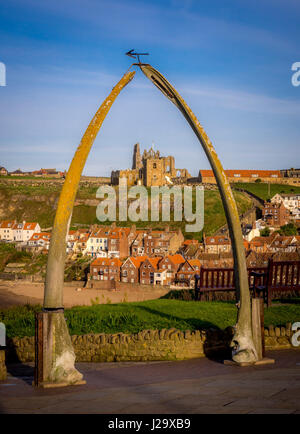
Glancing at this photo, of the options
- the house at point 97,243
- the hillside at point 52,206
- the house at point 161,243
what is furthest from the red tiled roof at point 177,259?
the hillside at point 52,206

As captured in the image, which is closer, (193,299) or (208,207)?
(193,299)

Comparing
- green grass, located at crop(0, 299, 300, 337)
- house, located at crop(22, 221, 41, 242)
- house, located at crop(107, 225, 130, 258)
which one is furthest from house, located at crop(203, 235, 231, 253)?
green grass, located at crop(0, 299, 300, 337)

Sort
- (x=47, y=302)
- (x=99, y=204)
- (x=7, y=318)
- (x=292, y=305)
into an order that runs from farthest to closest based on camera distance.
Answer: (x=99, y=204) → (x=7, y=318) → (x=292, y=305) → (x=47, y=302)

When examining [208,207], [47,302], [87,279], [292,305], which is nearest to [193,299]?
[292,305]

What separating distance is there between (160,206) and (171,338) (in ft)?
363

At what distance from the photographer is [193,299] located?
1656 cm

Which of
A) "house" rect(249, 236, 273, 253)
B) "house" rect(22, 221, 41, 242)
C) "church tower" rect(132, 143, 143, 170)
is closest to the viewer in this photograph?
"house" rect(249, 236, 273, 253)

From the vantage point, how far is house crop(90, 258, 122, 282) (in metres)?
63.9

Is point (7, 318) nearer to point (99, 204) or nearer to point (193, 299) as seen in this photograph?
point (193, 299)

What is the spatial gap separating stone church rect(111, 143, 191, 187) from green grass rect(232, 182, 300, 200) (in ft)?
61.8

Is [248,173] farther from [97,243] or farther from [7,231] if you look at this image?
[97,243]

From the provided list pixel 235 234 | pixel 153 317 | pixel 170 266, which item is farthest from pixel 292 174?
pixel 235 234

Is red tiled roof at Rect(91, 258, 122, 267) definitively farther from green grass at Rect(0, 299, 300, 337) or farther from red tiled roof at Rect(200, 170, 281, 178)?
red tiled roof at Rect(200, 170, 281, 178)

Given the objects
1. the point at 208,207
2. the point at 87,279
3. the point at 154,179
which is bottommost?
the point at 87,279
